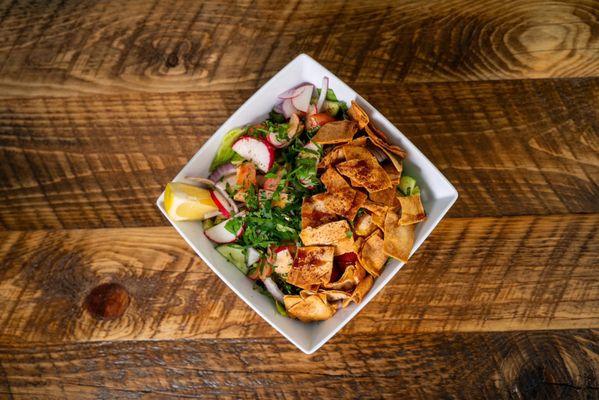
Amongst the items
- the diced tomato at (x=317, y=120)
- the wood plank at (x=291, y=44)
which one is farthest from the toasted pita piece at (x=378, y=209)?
the wood plank at (x=291, y=44)

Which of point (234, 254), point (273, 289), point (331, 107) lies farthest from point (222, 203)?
point (331, 107)

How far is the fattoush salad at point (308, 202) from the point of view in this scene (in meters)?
1.18

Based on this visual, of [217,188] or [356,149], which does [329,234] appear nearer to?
[356,149]

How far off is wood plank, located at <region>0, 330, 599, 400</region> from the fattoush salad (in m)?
0.27

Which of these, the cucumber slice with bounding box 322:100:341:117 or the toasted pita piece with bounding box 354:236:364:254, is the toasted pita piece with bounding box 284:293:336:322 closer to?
the toasted pita piece with bounding box 354:236:364:254

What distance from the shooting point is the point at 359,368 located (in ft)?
4.84

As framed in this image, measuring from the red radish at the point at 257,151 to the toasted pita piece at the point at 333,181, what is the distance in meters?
0.15

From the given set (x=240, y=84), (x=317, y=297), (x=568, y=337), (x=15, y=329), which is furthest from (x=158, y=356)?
(x=568, y=337)

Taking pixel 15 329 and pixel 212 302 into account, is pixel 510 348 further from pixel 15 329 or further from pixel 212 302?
pixel 15 329

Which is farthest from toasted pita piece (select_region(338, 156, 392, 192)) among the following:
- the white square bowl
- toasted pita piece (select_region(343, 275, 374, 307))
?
toasted pita piece (select_region(343, 275, 374, 307))

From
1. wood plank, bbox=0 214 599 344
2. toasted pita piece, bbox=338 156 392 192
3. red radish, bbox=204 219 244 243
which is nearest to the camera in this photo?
toasted pita piece, bbox=338 156 392 192

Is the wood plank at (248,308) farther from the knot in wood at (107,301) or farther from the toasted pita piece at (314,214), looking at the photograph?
the toasted pita piece at (314,214)

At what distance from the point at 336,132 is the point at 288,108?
17cm

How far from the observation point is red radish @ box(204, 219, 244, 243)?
1.26m
